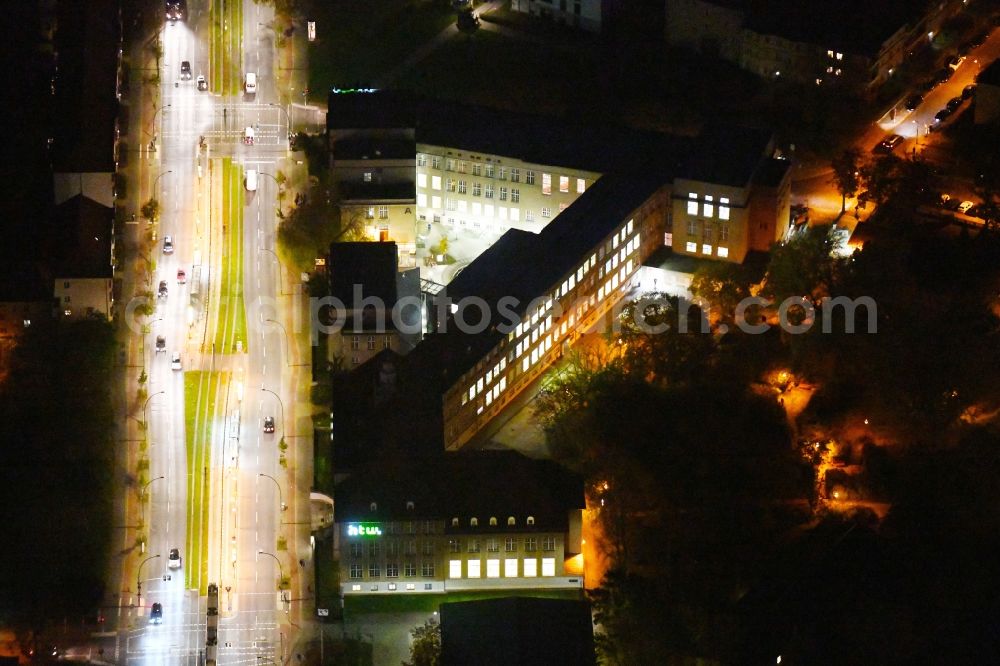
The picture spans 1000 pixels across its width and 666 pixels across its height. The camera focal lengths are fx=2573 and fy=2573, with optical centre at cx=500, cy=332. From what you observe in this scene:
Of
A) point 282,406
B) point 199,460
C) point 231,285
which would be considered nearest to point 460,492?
point 282,406

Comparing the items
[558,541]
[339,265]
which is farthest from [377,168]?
[558,541]

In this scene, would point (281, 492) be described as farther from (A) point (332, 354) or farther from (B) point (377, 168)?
(B) point (377, 168)

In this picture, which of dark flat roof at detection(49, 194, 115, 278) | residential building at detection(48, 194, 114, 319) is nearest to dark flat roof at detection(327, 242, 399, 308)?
residential building at detection(48, 194, 114, 319)

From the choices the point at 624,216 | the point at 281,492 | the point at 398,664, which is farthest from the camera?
the point at 624,216

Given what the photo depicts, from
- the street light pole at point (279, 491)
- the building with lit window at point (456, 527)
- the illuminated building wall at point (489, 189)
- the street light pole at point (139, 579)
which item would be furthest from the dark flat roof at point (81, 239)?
the building with lit window at point (456, 527)

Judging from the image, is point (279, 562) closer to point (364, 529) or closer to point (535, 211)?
point (364, 529)

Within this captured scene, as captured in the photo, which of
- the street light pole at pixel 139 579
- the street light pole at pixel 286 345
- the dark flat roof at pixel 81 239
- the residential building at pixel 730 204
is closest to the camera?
the street light pole at pixel 139 579

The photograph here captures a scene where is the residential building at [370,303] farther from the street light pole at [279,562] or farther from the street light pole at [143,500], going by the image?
the street light pole at [279,562]
